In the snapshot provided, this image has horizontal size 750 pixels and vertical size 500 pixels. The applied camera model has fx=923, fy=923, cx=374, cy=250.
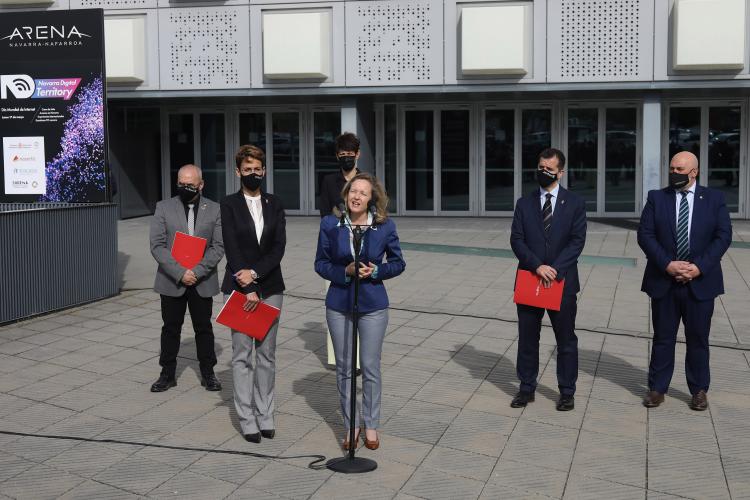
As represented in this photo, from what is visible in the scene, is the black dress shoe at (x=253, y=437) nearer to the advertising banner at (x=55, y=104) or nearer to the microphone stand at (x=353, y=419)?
the microphone stand at (x=353, y=419)

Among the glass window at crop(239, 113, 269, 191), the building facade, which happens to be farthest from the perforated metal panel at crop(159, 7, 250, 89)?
the glass window at crop(239, 113, 269, 191)

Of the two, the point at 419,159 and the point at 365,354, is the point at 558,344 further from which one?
the point at 419,159

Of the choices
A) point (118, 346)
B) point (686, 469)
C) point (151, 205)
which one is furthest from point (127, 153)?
point (686, 469)

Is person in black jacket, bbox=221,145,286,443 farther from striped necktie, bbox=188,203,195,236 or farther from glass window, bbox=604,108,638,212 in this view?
glass window, bbox=604,108,638,212

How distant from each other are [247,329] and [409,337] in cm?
341

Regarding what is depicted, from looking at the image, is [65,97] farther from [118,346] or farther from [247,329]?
[247,329]

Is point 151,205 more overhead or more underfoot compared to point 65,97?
more underfoot

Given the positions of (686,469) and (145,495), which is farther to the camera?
(686,469)

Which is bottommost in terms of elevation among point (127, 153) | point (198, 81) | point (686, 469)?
point (686, 469)

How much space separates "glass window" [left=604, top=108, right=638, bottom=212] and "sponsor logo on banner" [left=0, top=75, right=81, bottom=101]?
44.0 ft

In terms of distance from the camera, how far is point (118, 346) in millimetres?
8531

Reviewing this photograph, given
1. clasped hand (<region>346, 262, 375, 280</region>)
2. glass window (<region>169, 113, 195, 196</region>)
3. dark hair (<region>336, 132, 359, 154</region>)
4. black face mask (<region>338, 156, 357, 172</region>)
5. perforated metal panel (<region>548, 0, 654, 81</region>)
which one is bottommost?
clasped hand (<region>346, 262, 375, 280</region>)

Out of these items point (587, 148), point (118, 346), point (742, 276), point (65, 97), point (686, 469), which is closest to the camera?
point (686, 469)

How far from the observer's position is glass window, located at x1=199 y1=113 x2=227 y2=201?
892 inches
